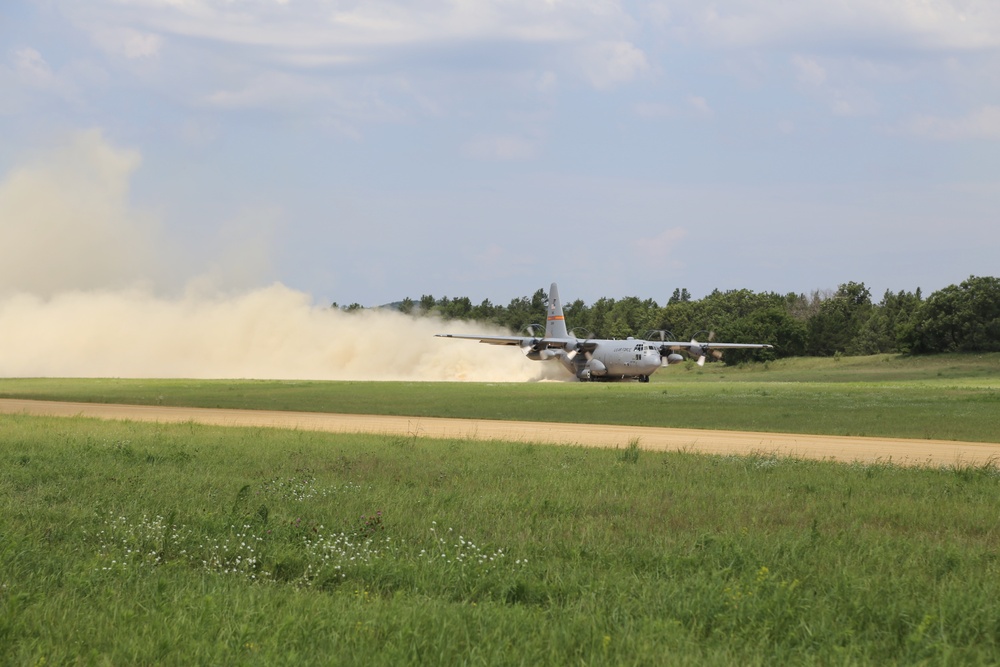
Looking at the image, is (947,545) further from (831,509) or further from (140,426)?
(140,426)

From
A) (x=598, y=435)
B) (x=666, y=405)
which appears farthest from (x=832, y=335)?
(x=598, y=435)

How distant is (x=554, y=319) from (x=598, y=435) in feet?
204

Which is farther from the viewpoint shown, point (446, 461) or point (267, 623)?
point (446, 461)

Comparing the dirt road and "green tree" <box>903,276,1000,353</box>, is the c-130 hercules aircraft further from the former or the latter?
the dirt road

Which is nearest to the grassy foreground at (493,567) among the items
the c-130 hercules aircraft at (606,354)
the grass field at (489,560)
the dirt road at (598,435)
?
the grass field at (489,560)

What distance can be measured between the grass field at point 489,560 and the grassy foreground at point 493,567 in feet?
0.11

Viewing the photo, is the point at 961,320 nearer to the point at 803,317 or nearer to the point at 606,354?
the point at 606,354

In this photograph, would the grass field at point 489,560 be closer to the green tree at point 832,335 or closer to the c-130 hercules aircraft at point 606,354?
the c-130 hercules aircraft at point 606,354

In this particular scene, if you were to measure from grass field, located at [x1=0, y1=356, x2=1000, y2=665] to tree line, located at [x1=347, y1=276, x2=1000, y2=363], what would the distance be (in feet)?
220

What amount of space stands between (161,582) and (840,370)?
9192cm

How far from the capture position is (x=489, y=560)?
9.96 m

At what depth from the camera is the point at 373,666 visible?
6.82 meters

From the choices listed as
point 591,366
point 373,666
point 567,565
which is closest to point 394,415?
point 567,565

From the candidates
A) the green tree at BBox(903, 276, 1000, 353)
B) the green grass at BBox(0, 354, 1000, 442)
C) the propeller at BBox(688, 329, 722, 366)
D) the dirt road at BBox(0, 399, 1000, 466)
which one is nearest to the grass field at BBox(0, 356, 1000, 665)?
the dirt road at BBox(0, 399, 1000, 466)
